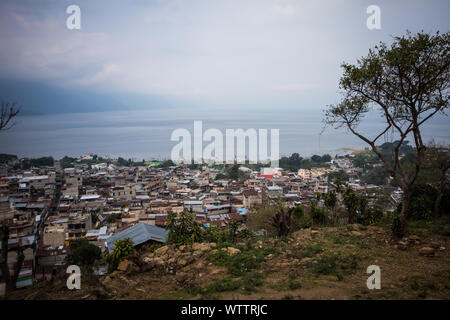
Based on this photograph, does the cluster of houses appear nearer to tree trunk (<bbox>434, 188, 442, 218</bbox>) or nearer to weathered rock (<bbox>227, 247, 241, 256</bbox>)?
weathered rock (<bbox>227, 247, 241, 256</bbox>)

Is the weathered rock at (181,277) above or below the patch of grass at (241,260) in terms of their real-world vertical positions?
below

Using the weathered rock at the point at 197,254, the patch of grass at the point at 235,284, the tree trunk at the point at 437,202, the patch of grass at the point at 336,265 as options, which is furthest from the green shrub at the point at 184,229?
the tree trunk at the point at 437,202

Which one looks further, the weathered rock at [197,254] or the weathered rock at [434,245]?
the weathered rock at [197,254]

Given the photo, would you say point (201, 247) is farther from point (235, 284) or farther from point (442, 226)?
point (442, 226)

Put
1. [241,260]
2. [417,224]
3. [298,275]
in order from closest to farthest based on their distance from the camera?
[298,275] → [241,260] → [417,224]

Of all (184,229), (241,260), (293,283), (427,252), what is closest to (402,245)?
(427,252)

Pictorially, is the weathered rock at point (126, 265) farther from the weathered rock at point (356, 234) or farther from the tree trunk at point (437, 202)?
the tree trunk at point (437, 202)

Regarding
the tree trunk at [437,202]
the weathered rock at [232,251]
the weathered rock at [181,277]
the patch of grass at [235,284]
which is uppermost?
the tree trunk at [437,202]

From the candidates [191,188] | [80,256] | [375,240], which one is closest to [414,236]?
[375,240]

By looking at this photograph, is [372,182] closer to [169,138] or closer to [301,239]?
[301,239]
